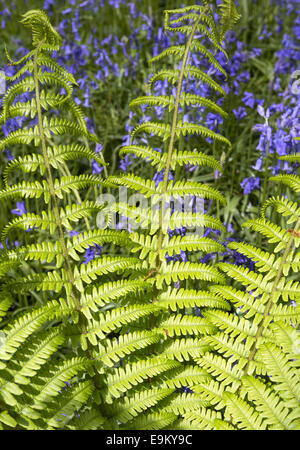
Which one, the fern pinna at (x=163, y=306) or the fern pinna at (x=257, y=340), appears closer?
the fern pinna at (x=257, y=340)

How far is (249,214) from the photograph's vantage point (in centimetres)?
Answer: 342

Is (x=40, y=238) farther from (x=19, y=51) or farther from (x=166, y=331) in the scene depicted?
(x=19, y=51)

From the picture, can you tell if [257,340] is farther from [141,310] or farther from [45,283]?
[45,283]

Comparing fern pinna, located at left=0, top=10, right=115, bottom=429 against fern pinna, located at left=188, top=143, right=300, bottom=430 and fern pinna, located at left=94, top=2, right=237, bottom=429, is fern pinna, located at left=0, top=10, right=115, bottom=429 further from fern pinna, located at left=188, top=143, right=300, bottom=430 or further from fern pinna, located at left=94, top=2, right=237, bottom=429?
fern pinna, located at left=188, top=143, right=300, bottom=430

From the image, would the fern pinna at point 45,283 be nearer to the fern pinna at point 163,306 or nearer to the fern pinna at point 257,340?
the fern pinna at point 163,306

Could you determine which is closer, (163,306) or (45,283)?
(45,283)

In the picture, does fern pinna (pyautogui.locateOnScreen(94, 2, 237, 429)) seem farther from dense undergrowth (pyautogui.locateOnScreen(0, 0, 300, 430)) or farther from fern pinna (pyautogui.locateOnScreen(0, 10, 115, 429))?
fern pinna (pyautogui.locateOnScreen(0, 10, 115, 429))

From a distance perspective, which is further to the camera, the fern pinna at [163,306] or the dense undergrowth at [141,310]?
the fern pinna at [163,306]

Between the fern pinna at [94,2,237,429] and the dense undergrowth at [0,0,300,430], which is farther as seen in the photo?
the fern pinna at [94,2,237,429]

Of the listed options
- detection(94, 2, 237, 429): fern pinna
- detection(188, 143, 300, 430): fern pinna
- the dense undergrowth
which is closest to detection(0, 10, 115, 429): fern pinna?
the dense undergrowth

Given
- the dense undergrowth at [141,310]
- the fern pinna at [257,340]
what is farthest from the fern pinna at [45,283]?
the fern pinna at [257,340]

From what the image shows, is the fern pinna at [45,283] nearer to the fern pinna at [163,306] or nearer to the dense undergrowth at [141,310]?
the dense undergrowth at [141,310]

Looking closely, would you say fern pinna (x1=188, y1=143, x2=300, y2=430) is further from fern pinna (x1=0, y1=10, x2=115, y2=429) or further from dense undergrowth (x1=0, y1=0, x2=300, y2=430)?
fern pinna (x1=0, y1=10, x2=115, y2=429)

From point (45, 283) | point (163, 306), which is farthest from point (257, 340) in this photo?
point (45, 283)
